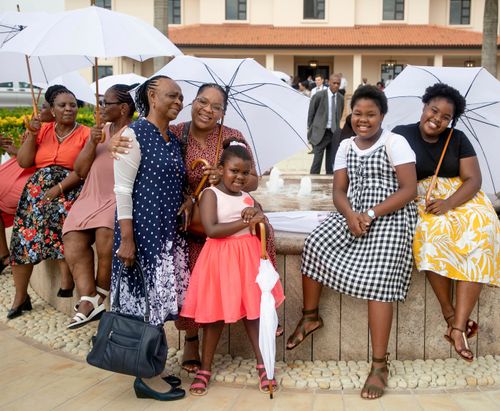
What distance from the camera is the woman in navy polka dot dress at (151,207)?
3.71 m

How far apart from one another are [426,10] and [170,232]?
3618 cm

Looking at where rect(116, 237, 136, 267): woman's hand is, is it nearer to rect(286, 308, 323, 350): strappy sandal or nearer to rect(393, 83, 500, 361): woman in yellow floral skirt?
rect(286, 308, 323, 350): strappy sandal

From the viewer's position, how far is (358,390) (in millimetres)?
3957

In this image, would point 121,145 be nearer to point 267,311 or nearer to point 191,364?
point 267,311

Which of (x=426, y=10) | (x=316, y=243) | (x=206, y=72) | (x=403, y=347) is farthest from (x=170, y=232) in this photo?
(x=426, y=10)

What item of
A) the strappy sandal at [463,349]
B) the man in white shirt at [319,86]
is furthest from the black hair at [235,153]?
the man in white shirt at [319,86]

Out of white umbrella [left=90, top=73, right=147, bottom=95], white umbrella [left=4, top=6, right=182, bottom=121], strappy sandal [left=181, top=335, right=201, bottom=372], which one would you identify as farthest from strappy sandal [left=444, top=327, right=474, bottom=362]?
white umbrella [left=90, top=73, right=147, bottom=95]

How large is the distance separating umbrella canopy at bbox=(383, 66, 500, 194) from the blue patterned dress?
5.92 ft

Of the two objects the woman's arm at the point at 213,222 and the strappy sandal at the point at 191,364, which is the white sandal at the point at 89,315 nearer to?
the strappy sandal at the point at 191,364

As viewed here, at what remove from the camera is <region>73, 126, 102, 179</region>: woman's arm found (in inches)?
183

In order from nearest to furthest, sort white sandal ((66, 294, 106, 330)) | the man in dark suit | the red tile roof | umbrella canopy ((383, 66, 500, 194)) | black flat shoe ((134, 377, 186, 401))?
black flat shoe ((134, 377, 186, 401)) → white sandal ((66, 294, 106, 330)) → umbrella canopy ((383, 66, 500, 194)) → the man in dark suit → the red tile roof

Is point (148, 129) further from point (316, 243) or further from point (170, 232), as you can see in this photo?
point (316, 243)

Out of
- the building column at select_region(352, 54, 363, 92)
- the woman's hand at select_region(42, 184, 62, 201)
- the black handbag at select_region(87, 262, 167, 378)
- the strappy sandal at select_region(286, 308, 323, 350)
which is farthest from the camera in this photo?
the building column at select_region(352, 54, 363, 92)

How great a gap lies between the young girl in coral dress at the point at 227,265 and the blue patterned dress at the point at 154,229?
17cm
